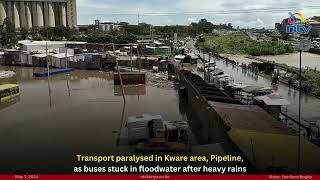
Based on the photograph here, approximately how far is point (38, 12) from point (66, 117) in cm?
10056

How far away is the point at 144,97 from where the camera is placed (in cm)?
2809

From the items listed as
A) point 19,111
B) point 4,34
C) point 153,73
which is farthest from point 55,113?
point 4,34

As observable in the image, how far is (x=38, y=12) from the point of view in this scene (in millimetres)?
114062

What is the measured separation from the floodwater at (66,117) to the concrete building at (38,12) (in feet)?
254

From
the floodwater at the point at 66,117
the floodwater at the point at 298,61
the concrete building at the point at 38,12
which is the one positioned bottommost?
the floodwater at the point at 66,117

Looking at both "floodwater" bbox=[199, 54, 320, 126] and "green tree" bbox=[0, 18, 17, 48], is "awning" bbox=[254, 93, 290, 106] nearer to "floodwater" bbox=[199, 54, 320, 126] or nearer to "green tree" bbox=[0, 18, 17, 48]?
"floodwater" bbox=[199, 54, 320, 126]

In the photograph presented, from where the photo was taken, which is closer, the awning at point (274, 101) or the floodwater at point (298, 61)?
the awning at point (274, 101)

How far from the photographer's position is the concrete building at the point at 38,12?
107088 millimetres

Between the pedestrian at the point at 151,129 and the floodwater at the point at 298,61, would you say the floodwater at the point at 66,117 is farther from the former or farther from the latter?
the floodwater at the point at 298,61

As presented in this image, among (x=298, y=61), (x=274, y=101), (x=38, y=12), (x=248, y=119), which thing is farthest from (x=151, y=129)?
(x=38, y=12)

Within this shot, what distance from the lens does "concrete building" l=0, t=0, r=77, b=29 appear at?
107088 millimetres

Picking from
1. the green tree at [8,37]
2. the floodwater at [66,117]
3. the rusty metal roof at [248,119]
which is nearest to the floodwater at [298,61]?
the floodwater at [66,117]

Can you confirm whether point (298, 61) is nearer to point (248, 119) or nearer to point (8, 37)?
point (248, 119)

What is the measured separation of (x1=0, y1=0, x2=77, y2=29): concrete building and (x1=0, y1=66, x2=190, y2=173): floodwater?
7734 cm
